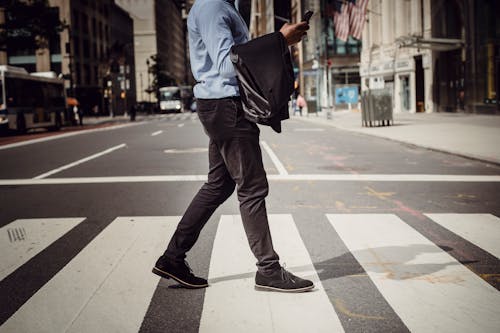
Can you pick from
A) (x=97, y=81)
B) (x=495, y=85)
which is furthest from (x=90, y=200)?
(x=97, y=81)

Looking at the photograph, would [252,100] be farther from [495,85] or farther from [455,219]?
[495,85]

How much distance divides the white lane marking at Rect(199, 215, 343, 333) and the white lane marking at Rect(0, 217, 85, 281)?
4.85 ft

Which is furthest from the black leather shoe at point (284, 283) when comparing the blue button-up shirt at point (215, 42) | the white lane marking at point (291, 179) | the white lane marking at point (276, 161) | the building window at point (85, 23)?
the building window at point (85, 23)

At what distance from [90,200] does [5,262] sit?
118 inches

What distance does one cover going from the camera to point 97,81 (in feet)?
266

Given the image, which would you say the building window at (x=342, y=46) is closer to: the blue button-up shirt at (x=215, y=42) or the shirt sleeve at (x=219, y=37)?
the blue button-up shirt at (x=215, y=42)

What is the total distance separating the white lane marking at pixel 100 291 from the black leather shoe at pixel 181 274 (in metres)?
0.14

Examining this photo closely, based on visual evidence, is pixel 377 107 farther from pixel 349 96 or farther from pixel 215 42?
pixel 215 42

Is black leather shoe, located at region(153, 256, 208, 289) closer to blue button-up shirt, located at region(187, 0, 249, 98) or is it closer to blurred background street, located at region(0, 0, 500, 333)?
blurred background street, located at region(0, 0, 500, 333)

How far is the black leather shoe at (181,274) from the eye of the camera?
3740 millimetres

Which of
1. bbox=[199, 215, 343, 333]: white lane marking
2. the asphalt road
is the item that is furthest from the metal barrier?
bbox=[199, 215, 343, 333]: white lane marking

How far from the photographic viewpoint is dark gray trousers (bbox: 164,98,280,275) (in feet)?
11.5

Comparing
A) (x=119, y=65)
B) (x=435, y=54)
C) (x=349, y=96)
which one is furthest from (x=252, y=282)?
(x=119, y=65)

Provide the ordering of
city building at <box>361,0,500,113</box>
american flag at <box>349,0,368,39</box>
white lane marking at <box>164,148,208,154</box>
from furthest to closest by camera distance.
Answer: american flag at <box>349,0,368,39</box> → city building at <box>361,0,500,113</box> → white lane marking at <box>164,148,208,154</box>
